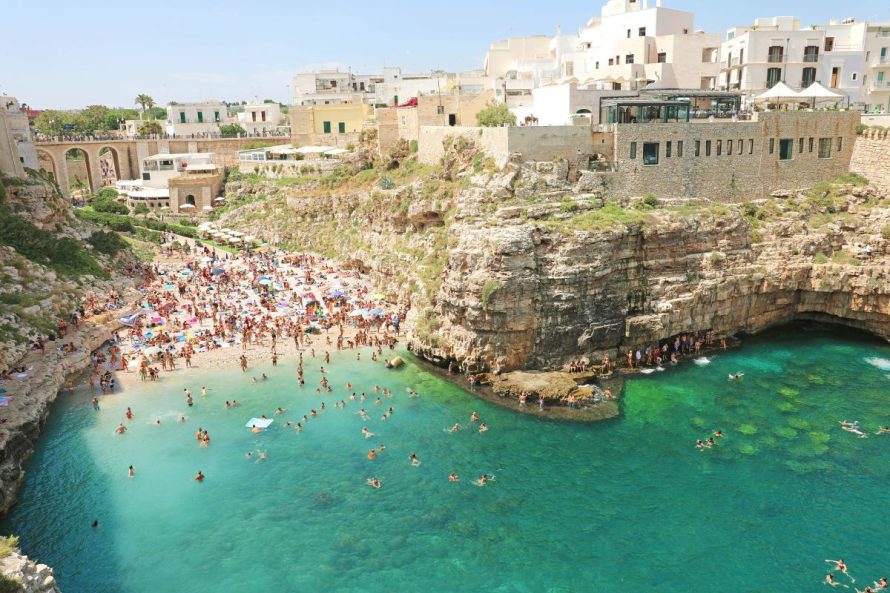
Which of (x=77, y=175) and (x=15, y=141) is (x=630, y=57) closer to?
(x=15, y=141)

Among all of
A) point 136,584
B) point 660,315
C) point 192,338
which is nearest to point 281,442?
point 136,584

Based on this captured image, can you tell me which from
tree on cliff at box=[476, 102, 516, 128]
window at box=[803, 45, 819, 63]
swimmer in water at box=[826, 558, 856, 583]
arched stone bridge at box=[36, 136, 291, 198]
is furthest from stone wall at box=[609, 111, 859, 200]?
arched stone bridge at box=[36, 136, 291, 198]

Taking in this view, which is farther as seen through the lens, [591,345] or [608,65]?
[608,65]

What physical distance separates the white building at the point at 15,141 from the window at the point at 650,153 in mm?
41466

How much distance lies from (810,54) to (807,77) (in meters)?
1.48

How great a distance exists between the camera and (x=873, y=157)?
3706 centimetres

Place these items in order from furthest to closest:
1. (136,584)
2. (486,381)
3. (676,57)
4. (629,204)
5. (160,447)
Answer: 1. (676,57)
2. (629,204)
3. (486,381)
4. (160,447)
5. (136,584)

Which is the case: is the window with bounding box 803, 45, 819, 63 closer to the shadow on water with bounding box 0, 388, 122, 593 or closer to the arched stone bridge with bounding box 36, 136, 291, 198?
the arched stone bridge with bounding box 36, 136, 291, 198

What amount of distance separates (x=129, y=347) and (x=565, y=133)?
86.0 feet

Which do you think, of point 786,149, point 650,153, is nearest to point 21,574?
point 650,153

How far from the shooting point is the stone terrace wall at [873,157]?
36350mm

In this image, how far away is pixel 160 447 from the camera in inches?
1010

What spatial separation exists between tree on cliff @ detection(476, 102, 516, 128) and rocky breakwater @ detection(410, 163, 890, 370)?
8.02 meters

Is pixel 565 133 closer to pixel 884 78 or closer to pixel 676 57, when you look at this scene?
pixel 676 57
